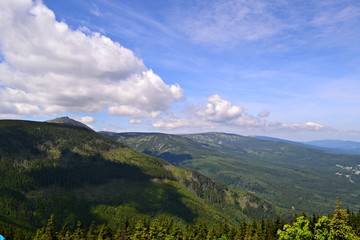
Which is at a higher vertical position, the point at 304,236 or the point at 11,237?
the point at 304,236

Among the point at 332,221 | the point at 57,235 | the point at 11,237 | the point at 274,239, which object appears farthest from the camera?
the point at 11,237

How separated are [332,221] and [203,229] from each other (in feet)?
255

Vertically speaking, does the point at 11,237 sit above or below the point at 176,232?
below

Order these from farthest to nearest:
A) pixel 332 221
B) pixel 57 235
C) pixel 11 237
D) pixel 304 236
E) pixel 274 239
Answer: pixel 11 237
pixel 57 235
pixel 274 239
pixel 332 221
pixel 304 236

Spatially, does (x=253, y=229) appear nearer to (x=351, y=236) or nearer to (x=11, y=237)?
(x=351, y=236)

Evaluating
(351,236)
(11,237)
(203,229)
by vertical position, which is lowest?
(11,237)

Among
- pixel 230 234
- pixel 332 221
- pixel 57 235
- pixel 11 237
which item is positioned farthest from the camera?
pixel 11 237

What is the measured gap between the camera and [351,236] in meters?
77.2

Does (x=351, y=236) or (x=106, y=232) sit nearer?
(x=351, y=236)

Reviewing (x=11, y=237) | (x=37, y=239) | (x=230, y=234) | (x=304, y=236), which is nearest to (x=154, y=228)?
(x=230, y=234)

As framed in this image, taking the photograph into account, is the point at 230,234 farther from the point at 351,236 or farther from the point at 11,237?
the point at 11,237

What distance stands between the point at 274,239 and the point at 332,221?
47.3 m

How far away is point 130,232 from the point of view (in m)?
139

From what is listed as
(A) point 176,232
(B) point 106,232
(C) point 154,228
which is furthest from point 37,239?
(A) point 176,232
